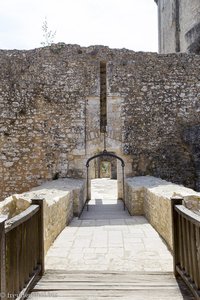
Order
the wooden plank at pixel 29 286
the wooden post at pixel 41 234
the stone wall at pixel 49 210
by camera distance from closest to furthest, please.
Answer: the wooden plank at pixel 29 286, the wooden post at pixel 41 234, the stone wall at pixel 49 210

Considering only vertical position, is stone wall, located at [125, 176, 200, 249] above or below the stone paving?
above

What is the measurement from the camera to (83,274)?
12.1 feet

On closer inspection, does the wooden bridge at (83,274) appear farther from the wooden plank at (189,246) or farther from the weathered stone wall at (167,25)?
the weathered stone wall at (167,25)

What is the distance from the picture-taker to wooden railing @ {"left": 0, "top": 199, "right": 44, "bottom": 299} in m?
2.41

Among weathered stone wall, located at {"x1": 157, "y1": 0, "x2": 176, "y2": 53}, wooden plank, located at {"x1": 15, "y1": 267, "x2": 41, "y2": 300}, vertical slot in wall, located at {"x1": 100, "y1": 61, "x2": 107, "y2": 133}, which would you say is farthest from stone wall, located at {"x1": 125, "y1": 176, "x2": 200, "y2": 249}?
weathered stone wall, located at {"x1": 157, "y1": 0, "x2": 176, "y2": 53}

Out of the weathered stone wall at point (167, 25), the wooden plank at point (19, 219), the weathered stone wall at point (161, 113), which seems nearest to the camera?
the wooden plank at point (19, 219)

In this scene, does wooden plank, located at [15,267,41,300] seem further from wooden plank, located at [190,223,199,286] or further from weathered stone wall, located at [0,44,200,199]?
weathered stone wall, located at [0,44,200,199]

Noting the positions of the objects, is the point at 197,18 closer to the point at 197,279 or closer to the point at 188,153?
the point at 188,153

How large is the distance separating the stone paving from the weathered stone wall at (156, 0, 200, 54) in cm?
1117

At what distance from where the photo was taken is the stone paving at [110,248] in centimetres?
411

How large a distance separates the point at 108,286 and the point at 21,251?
3.63 ft

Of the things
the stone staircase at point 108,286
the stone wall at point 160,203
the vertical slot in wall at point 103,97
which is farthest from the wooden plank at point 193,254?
the vertical slot in wall at point 103,97

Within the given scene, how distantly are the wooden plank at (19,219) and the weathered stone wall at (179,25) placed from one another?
13507mm

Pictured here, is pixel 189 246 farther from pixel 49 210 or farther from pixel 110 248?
pixel 49 210
